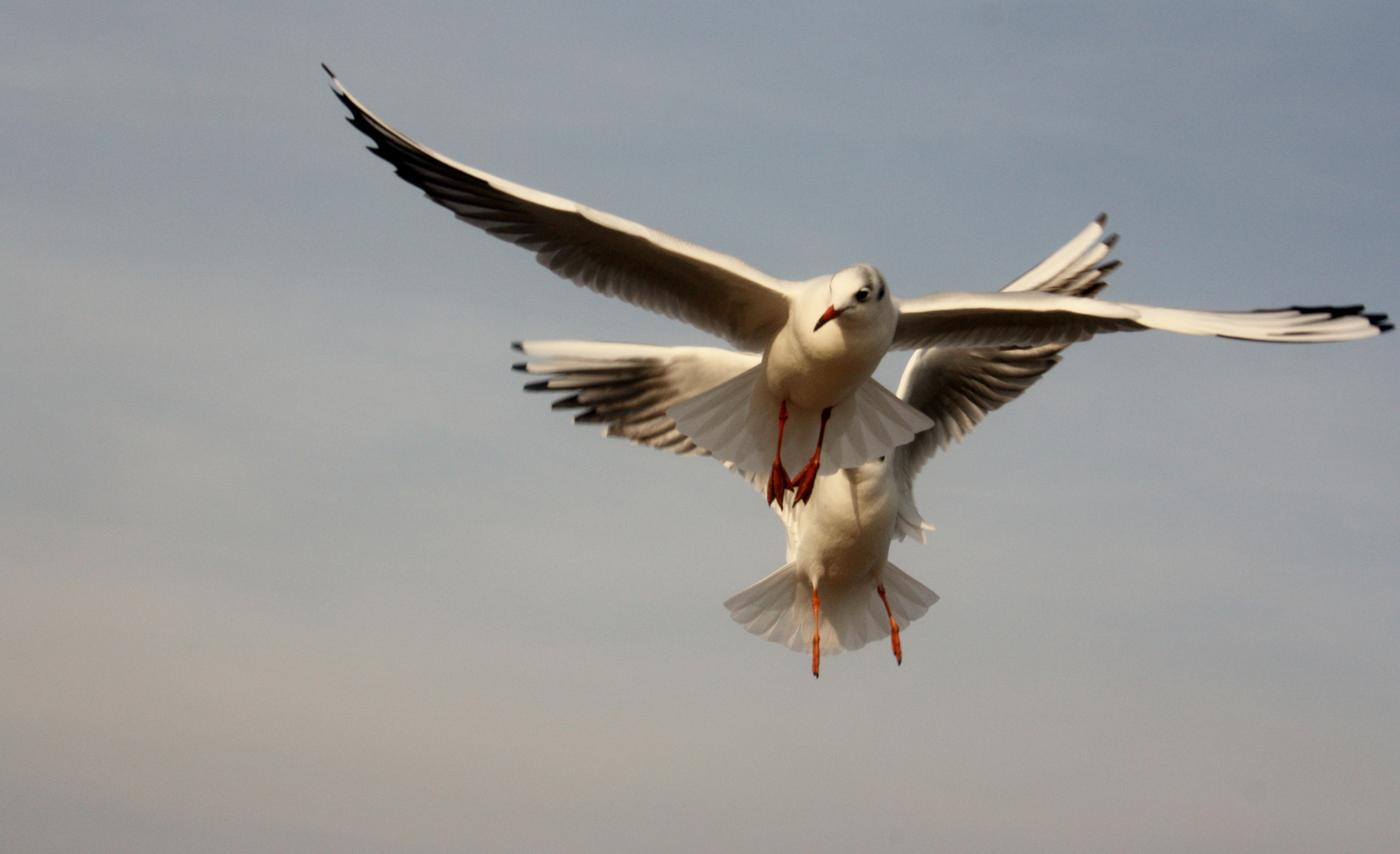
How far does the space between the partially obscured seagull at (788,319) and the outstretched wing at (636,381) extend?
1.24 m

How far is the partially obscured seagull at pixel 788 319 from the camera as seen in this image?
6680mm

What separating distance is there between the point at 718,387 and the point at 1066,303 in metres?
1.70

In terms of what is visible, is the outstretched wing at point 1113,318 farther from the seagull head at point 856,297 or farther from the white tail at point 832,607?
the white tail at point 832,607

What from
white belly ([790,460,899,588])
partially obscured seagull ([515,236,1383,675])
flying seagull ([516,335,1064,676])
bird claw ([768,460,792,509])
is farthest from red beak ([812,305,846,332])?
white belly ([790,460,899,588])

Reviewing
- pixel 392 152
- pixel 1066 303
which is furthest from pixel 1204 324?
pixel 392 152

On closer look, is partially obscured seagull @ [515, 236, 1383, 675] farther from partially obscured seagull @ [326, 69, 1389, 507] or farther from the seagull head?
the seagull head

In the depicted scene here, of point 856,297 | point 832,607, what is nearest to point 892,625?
point 832,607

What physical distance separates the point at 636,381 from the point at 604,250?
65.5 inches

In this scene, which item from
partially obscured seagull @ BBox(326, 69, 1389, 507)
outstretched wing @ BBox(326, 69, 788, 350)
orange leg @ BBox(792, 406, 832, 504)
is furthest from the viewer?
orange leg @ BBox(792, 406, 832, 504)

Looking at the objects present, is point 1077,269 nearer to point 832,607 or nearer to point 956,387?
point 956,387

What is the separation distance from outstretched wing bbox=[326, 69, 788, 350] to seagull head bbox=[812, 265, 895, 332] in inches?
22.0

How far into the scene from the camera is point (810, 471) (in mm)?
7109

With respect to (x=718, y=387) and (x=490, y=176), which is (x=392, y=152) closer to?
(x=490, y=176)

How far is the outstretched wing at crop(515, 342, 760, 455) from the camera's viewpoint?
27.8ft
